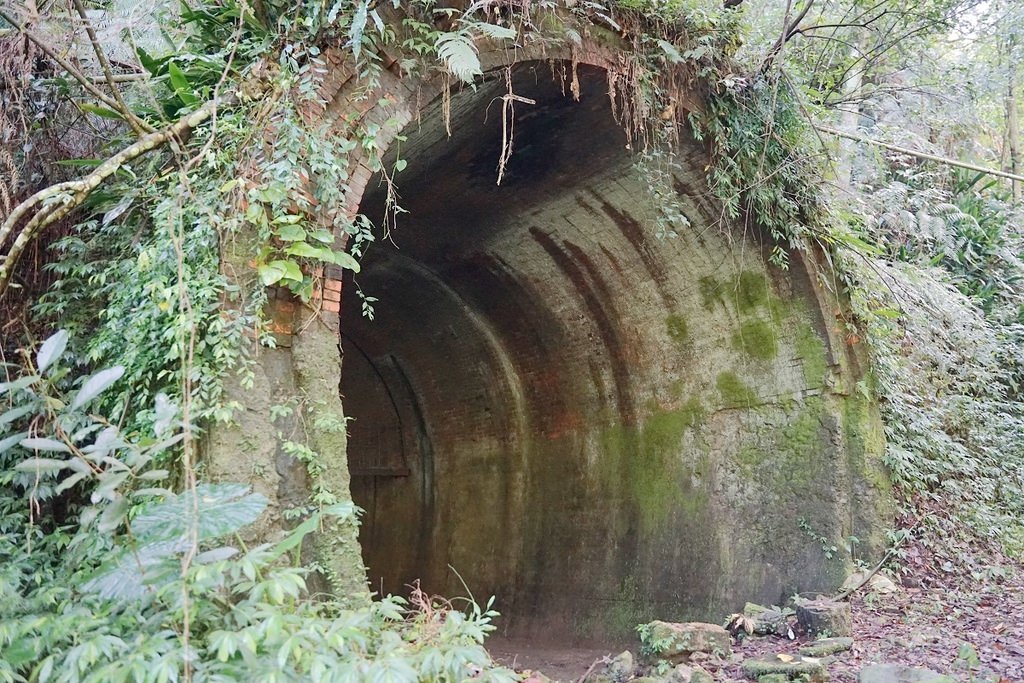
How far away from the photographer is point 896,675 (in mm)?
4156

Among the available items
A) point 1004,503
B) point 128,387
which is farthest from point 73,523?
point 1004,503

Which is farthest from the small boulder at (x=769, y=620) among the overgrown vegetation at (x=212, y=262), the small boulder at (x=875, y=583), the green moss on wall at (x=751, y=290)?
the green moss on wall at (x=751, y=290)

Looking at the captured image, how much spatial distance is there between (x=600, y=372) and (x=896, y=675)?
4068mm

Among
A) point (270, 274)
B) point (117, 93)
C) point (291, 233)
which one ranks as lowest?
point (270, 274)

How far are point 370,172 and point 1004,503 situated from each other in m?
6.52

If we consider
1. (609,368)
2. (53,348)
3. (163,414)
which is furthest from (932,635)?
(53,348)

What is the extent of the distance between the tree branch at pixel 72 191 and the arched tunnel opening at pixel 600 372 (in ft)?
5.02

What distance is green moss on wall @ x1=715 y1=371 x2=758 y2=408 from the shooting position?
6719 mm

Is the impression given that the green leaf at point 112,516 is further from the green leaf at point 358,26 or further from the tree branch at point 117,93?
the green leaf at point 358,26

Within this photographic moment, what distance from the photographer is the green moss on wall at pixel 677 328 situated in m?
6.99

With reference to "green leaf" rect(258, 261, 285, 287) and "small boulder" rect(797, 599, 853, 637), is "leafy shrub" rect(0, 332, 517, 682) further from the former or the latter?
"small boulder" rect(797, 599, 853, 637)

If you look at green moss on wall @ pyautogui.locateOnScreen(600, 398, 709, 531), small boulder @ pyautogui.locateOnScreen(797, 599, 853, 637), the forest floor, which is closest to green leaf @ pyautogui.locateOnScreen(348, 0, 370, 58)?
the forest floor

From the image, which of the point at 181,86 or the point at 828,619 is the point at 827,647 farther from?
the point at 181,86

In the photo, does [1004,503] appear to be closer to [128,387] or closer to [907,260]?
[907,260]
